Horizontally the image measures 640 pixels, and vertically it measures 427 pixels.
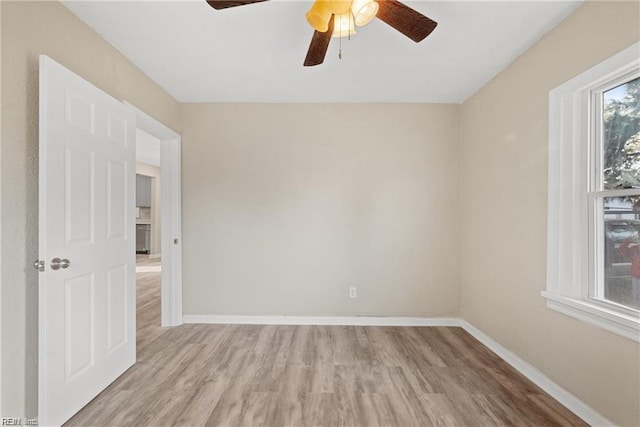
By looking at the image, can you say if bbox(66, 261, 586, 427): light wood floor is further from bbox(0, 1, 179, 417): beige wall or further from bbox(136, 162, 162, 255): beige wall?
bbox(136, 162, 162, 255): beige wall

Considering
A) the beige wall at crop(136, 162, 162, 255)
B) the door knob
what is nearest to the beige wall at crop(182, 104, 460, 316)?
the door knob

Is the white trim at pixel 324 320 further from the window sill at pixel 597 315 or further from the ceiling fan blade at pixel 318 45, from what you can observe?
the ceiling fan blade at pixel 318 45

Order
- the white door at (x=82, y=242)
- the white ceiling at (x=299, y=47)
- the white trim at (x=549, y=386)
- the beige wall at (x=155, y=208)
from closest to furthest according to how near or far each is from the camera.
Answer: the white door at (x=82, y=242), the white trim at (x=549, y=386), the white ceiling at (x=299, y=47), the beige wall at (x=155, y=208)

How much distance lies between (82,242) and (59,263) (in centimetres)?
21

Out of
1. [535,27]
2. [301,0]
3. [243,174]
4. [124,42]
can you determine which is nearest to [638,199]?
[535,27]

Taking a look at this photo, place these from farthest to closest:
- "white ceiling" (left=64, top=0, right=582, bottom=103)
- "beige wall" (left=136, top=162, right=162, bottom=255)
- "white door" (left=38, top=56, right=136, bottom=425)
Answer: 1. "beige wall" (left=136, top=162, right=162, bottom=255)
2. "white ceiling" (left=64, top=0, right=582, bottom=103)
3. "white door" (left=38, top=56, right=136, bottom=425)

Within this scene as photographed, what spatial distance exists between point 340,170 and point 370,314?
168 centimetres

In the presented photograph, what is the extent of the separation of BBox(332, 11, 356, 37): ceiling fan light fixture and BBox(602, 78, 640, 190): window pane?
1.61 m

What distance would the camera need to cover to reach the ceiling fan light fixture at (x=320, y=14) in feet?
4.40

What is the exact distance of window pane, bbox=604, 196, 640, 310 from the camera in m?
1.59

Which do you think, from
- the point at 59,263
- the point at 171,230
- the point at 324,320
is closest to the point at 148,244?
the point at 171,230

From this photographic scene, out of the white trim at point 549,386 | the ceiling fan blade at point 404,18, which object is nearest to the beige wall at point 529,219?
the white trim at point 549,386

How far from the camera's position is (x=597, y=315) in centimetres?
163

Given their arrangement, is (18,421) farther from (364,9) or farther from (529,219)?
(529,219)
